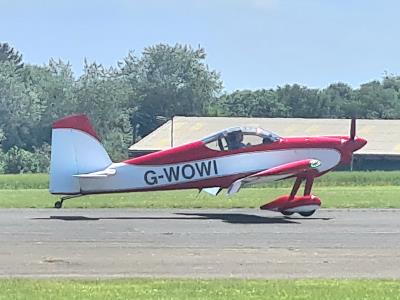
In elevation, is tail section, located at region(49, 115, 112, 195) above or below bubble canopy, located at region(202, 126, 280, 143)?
below

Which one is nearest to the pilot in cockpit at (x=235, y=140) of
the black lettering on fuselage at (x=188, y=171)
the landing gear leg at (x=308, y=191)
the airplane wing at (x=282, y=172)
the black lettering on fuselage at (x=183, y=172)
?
the black lettering on fuselage at (x=183, y=172)

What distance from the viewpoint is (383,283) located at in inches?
486

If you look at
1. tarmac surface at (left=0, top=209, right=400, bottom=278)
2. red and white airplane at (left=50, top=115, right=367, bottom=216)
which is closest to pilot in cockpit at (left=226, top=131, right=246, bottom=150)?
red and white airplane at (left=50, top=115, right=367, bottom=216)

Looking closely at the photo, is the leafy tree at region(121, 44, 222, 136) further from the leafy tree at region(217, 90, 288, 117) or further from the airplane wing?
the airplane wing

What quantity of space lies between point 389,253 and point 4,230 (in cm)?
727

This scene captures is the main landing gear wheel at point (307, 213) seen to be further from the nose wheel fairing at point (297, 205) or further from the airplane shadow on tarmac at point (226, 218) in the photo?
the airplane shadow on tarmac at point (226, 218)

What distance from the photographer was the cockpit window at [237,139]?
81.3 ft

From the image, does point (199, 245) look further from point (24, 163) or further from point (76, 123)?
point (24, 163)

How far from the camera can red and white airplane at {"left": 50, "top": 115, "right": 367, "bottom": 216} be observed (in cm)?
Answer: 2444

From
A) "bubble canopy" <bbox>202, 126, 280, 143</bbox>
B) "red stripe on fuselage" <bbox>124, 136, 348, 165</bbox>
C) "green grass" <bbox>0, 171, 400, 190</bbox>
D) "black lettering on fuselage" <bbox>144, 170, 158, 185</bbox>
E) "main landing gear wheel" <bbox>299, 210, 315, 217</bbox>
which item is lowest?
"green grass" <bbox>0, 171, 400, 190</bbox>

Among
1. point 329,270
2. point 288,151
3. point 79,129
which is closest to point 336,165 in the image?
point 288,151

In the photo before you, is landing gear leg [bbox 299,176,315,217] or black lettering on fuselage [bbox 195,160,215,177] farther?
black lettering on fuselage [bbox 195,160,215,177]

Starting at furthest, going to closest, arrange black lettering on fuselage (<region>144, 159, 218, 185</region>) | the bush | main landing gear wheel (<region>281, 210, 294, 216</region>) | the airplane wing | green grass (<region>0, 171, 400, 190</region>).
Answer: the bush
green grass (<region>0, 171, 400, 190</region>)
the airplane wing
black lettering on fuselage (<region>144, 159, 218, 185</region>)
main landing gear wheel (<region>281, 210, 294, 216</region>)

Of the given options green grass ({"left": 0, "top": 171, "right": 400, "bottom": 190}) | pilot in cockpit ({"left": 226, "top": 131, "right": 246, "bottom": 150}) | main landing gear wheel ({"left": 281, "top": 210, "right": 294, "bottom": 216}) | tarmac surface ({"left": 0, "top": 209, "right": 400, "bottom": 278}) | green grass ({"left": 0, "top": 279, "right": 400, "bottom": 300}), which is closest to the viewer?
green grass ({"left": 0, "top": 279, "right": 400, "bottom": 300})
